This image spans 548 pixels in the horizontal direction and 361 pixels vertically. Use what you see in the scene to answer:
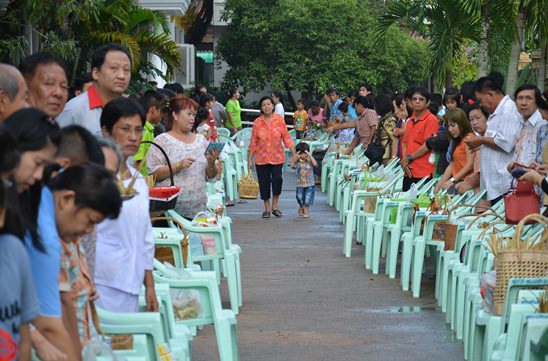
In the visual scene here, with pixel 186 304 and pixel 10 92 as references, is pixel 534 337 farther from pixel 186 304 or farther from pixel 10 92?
pixel 10 92

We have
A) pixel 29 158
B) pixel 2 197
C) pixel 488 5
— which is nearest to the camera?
pixel 2 197

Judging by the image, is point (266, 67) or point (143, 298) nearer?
point (143, 298)

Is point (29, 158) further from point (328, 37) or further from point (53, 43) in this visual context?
point (328, 37)

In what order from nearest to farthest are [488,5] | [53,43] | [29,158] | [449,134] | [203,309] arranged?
[29,158]
[203,309]
[449,134]
[53,43]
[488,5]

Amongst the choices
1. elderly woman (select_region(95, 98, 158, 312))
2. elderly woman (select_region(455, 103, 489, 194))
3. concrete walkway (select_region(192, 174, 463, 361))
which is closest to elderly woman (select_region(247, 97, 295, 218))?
concrete walkway (select_region(192, 174, 463, 361))

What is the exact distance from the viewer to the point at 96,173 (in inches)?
183

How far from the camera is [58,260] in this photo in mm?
4535

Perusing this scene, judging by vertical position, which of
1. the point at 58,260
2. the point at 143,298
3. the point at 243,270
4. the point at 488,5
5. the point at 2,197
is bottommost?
the point at 243,270

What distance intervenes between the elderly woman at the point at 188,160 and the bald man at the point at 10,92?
4389 mm

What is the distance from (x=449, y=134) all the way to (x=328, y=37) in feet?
91.3

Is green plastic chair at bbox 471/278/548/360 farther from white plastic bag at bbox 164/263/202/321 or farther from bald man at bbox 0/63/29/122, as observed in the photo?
bald man at bbox 0/63/29/122

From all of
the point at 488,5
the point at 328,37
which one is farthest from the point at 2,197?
the point at 328,37

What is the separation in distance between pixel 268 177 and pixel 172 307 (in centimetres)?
1142

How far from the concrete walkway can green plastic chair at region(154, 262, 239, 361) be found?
4.17 feet
